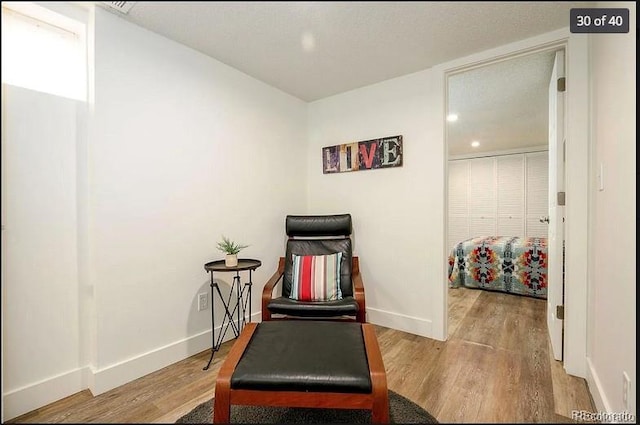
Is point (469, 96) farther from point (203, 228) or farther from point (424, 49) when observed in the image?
point (203, 228)

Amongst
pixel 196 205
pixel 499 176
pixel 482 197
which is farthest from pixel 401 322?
pixel 499 176

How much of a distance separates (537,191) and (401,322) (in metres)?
4.52

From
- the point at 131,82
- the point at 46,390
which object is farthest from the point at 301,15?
the point at 46,390

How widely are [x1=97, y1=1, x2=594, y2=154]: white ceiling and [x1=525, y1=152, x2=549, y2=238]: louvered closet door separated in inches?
69.0

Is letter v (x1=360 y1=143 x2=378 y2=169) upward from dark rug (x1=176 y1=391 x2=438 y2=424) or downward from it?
upward

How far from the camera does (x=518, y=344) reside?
6.95 feet

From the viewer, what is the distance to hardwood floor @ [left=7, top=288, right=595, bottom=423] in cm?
99

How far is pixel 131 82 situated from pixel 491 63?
2.25 metres

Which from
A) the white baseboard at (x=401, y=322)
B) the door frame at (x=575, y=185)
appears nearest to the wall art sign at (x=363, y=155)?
the door frame at (x=575, y=185)

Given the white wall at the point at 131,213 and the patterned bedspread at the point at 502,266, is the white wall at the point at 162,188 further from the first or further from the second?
the patterned bedspread at the point at 502,266

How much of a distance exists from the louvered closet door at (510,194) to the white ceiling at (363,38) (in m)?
1.83

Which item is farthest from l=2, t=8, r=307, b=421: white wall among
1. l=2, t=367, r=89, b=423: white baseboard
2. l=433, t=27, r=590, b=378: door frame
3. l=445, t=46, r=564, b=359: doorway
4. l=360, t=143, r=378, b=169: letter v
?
l=433, t=27, r=590, b=378: door frame

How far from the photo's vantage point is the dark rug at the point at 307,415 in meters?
1.25

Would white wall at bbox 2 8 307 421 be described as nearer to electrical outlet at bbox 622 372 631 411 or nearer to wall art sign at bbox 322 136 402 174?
wall art sign at bbox 322 136 402 174
